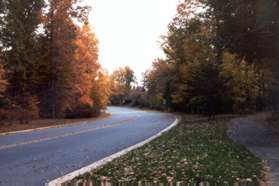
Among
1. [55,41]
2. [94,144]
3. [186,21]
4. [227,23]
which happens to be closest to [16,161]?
[94,144]

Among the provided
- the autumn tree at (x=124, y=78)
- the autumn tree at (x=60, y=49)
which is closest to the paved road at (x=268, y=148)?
the autumn tree at (x=60, y=49)

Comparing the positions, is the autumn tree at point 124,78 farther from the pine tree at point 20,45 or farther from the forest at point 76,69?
the pine tree at point 20,45

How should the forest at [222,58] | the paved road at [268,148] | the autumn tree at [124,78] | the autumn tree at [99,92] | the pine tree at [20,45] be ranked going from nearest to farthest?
1. the paved road at [268,148]
2. the forest at [222,58]
3. the pine tree at [20,45]
4. the autumn tree at [99,92]
5. the autumn tree at [124,78]

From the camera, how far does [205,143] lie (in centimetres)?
1930

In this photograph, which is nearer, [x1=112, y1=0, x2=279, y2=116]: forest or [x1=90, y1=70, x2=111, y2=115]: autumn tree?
[x1=112, y1=0, x2=279, y2=116]: forest

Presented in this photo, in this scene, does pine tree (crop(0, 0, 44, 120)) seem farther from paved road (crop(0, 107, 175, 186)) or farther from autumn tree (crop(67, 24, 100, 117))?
paved road (crop(0, 107, 175, 186))

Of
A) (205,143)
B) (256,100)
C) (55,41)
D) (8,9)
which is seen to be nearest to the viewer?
(205,143)

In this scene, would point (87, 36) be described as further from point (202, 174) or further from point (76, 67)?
point (202, 174)

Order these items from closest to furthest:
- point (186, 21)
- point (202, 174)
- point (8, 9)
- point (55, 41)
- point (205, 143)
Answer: point (202, 174) < point (205, 143) < point (8, 9) < point (55, 41) < point (186, 21)

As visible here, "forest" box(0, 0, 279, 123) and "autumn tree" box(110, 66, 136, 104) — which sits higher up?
"autumn tree" box(110, 66, 136, 104)


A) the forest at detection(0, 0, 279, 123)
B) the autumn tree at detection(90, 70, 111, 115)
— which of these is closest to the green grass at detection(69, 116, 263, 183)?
the forest at detection(0, 0, 279, 123)

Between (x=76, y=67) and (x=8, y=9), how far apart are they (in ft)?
41.3

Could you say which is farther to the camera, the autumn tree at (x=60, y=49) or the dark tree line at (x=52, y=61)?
the autumn tree at (x=60, y=49)

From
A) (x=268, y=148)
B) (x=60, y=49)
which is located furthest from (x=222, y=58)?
(x=268, y=148)
